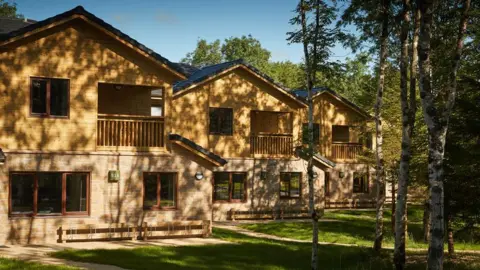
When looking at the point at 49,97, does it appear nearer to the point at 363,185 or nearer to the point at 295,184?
the point at 295,184

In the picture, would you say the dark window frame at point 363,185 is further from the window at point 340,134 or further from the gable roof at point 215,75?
the gable roof at point 215,75

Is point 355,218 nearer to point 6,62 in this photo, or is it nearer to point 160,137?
point 160,137

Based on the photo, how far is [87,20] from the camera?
2209 cm

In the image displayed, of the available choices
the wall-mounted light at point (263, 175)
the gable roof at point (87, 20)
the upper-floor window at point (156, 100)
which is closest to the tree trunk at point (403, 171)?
the gable roof at point (87, 20)

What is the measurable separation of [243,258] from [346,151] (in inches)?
936

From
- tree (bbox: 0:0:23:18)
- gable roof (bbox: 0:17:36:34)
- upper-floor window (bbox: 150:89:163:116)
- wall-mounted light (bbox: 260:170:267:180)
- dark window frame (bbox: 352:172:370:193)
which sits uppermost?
tree (bbox: 0:0:23:18)

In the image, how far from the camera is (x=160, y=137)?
24.1 m

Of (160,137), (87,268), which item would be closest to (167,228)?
(160,137)

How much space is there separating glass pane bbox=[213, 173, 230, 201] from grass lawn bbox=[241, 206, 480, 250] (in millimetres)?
3533

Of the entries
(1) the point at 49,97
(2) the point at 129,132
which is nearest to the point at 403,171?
(2) the point at 129,132

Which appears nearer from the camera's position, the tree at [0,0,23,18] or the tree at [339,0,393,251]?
the tree at [339,0,393,251]

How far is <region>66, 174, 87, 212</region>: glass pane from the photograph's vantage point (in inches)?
868

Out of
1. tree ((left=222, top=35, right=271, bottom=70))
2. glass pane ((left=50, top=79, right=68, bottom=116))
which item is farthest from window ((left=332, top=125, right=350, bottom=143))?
tree ((left=222, top=35, right=271, bottom=70))

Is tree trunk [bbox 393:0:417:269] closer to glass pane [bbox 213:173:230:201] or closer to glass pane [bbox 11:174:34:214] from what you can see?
Result: glass pane [bbox 11:174:34:214]
